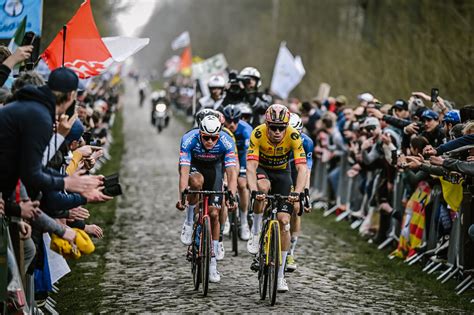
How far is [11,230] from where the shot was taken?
25.1 ft

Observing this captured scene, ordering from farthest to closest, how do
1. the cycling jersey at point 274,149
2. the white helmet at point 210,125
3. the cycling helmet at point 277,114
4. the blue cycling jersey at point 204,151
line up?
the blue cycling jersey at point 204,151 → the white helmet at point 210,125 → the cycling jersey at point 274,149 → the cycling helmet at point 277,114

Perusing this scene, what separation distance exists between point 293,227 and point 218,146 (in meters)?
1.52

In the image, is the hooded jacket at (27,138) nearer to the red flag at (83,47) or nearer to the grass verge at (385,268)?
the red flag at (83,47)

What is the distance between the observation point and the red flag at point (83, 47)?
40.4 feet

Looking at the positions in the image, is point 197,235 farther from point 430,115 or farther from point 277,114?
point 430,115

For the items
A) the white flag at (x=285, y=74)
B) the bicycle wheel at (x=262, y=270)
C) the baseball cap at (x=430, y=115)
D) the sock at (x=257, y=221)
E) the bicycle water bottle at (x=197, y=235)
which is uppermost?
the white flag at (x=285, y=74)

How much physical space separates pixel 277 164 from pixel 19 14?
155 inches

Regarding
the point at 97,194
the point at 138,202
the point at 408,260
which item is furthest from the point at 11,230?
the point at 138,202

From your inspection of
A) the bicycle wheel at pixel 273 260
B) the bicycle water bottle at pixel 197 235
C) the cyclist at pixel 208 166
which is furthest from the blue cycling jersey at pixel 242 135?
the bicycle wheel at pixel 273 260

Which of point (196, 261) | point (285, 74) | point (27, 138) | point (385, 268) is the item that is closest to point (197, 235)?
point (196, 261)

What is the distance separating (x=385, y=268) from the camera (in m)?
13.8

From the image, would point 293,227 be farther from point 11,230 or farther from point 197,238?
point 11,230

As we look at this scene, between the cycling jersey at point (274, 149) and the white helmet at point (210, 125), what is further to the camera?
the white helmet at point (210, 125)

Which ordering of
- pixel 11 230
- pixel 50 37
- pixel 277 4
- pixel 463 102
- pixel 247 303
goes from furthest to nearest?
pixel 277 4 → pixel 50 37 → pixel 463 102 → pixel 247 303 → pixel 11 230
